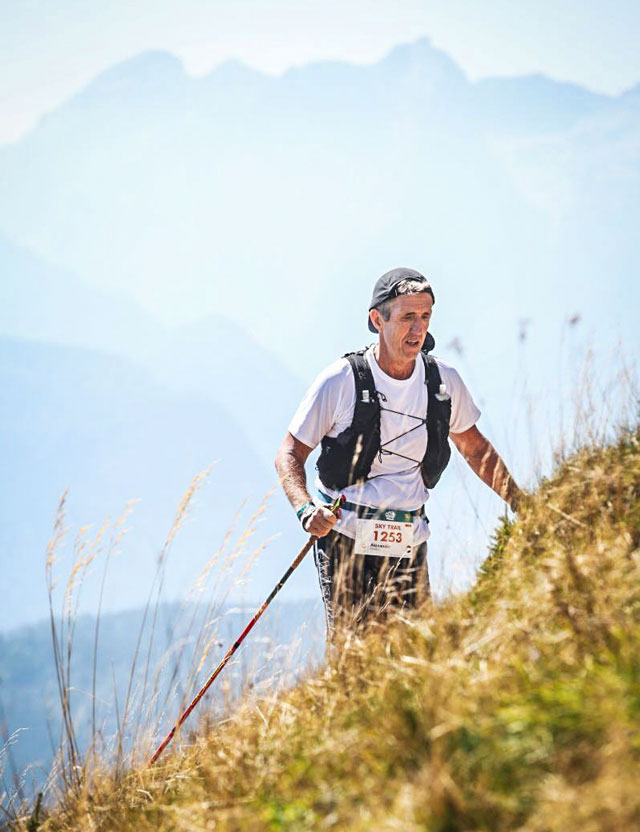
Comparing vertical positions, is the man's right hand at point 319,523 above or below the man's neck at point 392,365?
below

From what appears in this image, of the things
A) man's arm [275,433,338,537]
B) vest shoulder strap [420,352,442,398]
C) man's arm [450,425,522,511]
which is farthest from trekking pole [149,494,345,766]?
vest shoulder strap [420,352,442,398]

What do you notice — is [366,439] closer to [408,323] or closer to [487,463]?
[408,323]

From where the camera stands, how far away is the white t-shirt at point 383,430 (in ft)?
15.5

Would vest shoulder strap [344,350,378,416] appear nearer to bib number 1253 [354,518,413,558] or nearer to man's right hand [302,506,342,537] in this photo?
bib number 1253 [354,518,413,558]

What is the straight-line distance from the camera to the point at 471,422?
16.9ft

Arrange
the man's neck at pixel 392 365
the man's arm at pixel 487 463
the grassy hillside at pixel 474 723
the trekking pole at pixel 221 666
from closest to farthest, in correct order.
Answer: the grassy hillside at pixel 474 723, the trekking pole at pixel 221 666, the man's arm at pixel 487 463, the man's neck at pixel 392 365

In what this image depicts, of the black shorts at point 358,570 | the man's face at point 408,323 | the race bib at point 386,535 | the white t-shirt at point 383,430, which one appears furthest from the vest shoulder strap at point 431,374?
the black shorts at point 358,570

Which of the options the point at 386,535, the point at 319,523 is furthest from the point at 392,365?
the point at 319,523

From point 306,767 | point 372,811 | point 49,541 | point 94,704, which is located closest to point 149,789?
point 94,704

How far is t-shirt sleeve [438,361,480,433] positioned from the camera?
5.11m

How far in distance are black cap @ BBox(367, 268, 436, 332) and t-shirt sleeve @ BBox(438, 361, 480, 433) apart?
466mm

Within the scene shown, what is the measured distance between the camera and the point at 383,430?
4.75 meters

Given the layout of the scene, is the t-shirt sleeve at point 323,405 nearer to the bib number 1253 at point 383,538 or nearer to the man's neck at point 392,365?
the man's neck at point 392,365

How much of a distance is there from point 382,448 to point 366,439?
108 mm
